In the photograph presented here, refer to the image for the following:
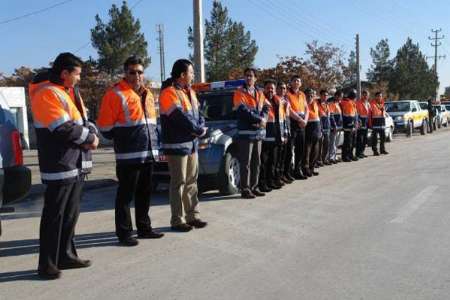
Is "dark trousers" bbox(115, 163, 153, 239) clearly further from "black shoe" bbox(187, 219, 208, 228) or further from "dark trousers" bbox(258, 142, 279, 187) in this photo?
"dark trousers" bbox(258, 142, 279, 187)

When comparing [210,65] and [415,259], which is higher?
[210,65]

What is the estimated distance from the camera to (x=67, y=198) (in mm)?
5023

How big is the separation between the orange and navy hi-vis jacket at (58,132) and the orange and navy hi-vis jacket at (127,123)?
32.7 inches

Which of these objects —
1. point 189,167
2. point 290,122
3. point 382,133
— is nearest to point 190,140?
point 189,167

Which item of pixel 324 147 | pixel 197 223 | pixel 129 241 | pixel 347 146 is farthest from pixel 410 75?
pixel 129 241

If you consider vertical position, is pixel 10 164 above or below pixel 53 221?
above

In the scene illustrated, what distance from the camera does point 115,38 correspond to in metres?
41.2

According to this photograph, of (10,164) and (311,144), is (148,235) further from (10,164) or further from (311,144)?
(311,144)

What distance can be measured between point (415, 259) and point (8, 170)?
4107mm

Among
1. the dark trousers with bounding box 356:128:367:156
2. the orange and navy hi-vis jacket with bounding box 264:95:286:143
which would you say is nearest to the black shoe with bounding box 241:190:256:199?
the orange and navy hi-vis jacket with bounding box 264:95:286:143

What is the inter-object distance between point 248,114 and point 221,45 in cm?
3656

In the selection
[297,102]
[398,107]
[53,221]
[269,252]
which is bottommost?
[269,252]

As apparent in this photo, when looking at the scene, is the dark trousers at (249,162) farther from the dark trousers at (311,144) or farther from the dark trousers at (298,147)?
the dark trousers at (311,144)

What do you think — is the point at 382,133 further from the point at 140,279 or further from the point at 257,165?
the point at 140,279
